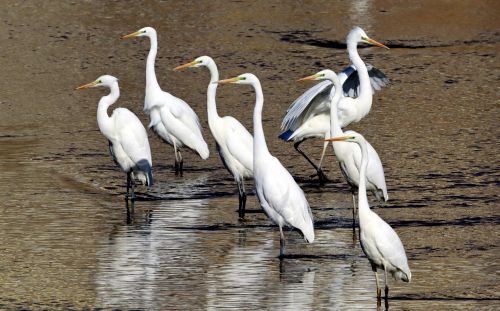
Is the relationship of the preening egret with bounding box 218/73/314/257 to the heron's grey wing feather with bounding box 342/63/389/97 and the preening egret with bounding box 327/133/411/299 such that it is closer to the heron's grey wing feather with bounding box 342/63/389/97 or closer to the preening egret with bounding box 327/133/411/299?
the preening egret with bounding box 327/133/411/299

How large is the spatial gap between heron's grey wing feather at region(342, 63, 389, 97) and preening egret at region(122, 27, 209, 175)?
5.17 ft

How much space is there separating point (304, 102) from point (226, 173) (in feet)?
3.61

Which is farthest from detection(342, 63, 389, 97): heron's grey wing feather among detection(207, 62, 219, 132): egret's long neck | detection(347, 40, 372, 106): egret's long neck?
detection(207, 62, 219, 132): egret's long neck

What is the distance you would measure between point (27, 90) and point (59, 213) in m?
6.07

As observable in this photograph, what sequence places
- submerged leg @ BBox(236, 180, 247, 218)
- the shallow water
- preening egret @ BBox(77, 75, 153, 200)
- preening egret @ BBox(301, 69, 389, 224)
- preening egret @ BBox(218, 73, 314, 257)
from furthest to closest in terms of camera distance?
1. preening egret @ BBox(77, 75, 153, 200)
2. submerged leg @ BBox(236, 180, 247, 218)
3. preening egret @ BBox(301, 69, 389, 224)
4. preening egret @ BBox(218, 73, 314, 257)
5. the shallow water

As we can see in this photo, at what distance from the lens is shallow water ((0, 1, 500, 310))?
880 cm

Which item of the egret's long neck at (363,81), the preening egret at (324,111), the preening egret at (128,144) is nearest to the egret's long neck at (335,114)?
the preening egret at (324,111)

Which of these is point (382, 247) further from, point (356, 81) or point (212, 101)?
point (356, 81)

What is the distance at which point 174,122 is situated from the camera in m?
13.2

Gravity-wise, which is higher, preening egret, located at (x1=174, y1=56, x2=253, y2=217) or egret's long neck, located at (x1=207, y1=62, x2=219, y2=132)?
egret's long neck, located at (x1=207, y1=62, x2=219, y2=132)

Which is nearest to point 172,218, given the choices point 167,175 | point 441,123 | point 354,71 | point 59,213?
point 59,213

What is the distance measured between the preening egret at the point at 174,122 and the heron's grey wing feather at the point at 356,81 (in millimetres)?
1577

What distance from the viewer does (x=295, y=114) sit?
12.4 meters

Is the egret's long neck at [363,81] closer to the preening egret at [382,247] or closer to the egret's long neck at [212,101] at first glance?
the egret's long neck at [212,101]
